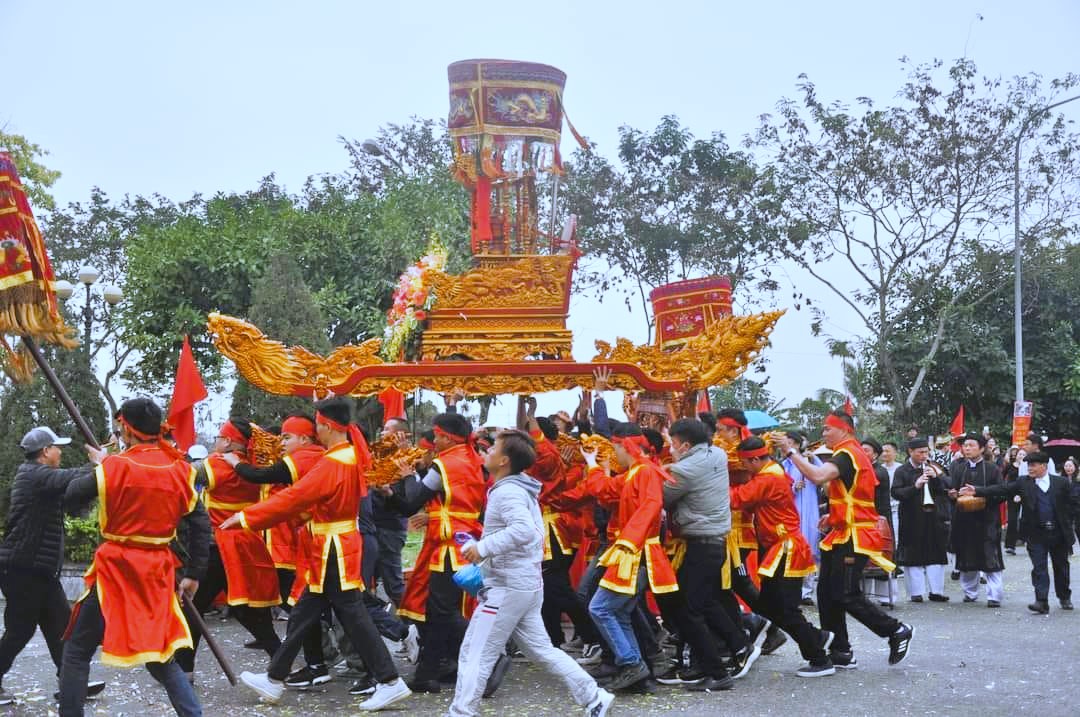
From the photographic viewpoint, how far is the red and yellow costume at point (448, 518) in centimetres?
773

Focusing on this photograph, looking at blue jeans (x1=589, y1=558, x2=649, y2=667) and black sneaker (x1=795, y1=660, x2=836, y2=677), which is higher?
blue jeans (x1=589, y1=558, x2=649, y2=667)

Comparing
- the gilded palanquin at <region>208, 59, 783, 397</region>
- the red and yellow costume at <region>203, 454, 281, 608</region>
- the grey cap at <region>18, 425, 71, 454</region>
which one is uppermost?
the gilded palanquin at <region>208, 59, 783, 397</region>

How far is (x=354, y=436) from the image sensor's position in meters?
7.44

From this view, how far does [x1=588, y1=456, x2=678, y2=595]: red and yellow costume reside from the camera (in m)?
7.61

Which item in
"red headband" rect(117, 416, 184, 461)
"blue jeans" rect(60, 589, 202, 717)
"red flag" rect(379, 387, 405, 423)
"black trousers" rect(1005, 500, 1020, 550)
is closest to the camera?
"blue jeans" rect(60, 589, 202, 717)

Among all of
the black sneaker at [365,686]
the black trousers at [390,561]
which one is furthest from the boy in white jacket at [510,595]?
the black trousers at [390,561]

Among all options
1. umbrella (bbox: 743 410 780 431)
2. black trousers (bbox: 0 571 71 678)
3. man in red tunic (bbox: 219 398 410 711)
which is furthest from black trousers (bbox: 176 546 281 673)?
umbrella (bbox: 743 410 780 431)

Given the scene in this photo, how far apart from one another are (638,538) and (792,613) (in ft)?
4.47

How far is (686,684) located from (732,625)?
0.51m

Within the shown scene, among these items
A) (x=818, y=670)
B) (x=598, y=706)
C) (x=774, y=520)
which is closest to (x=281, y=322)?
(x=774, y=520)

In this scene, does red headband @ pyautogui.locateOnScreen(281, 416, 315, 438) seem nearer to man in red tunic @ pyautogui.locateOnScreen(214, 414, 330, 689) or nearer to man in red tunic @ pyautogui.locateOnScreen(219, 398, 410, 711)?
man in red tunic @ pyautogui.locateOnScreen(214, 414, 330, 689)

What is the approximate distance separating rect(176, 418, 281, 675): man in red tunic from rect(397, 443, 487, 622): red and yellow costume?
3.18 feet

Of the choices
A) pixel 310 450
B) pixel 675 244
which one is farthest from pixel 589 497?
pixel 675 244

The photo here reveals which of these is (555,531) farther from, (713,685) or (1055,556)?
(1055,556)
